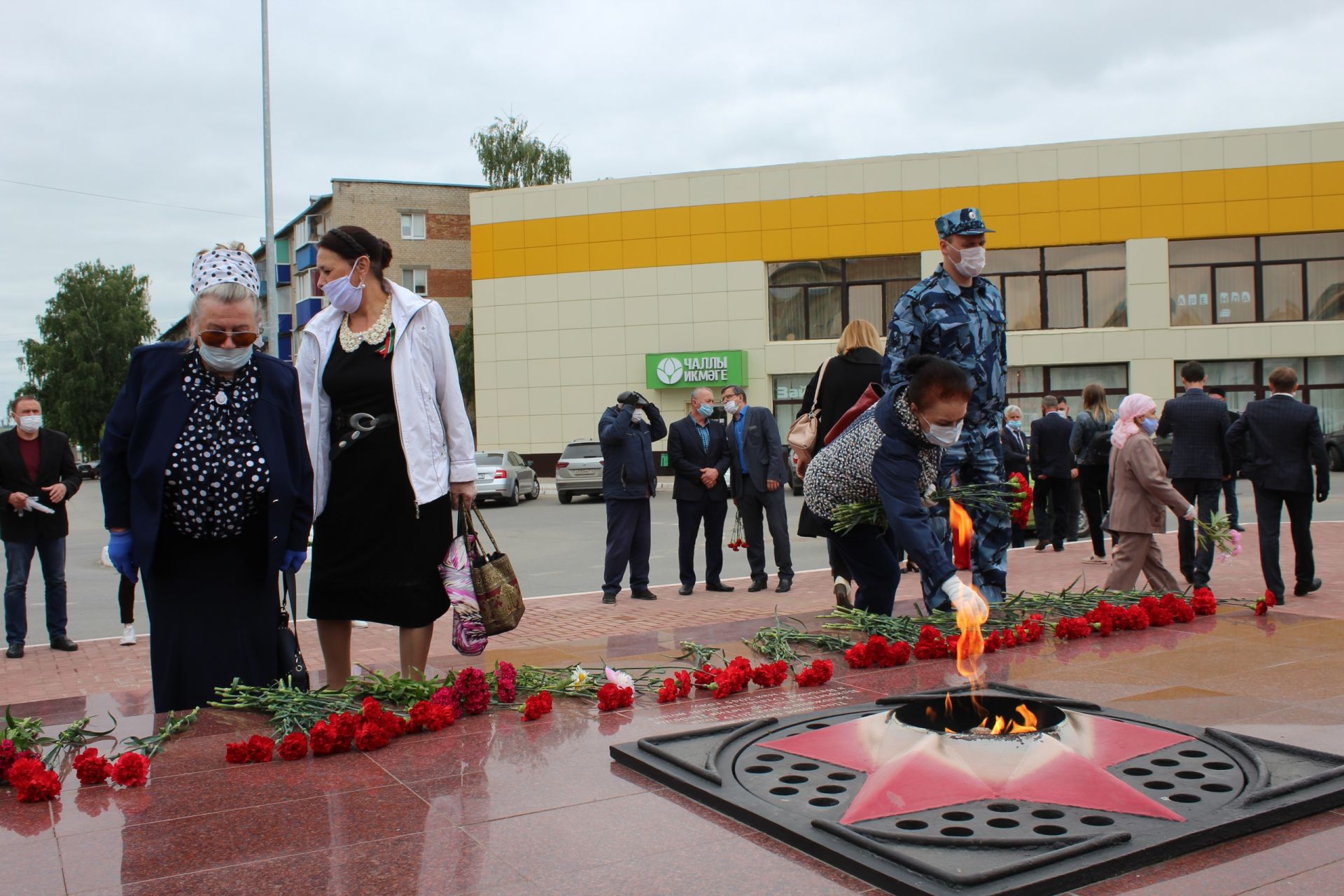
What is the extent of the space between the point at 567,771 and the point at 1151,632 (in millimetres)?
3403

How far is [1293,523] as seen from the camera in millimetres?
8820

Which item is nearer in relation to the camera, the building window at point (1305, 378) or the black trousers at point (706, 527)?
the black trousers at point (706, 527)

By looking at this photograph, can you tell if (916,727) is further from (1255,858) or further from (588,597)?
(588,597)

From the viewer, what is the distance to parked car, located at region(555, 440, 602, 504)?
2652cm

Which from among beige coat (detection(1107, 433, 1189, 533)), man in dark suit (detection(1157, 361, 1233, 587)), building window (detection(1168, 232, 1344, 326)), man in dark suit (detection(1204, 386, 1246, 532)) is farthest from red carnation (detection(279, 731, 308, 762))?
building window (detection(1168, 232, 1344, 326))

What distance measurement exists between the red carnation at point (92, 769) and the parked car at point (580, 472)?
22.8 m

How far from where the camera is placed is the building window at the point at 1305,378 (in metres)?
31.5

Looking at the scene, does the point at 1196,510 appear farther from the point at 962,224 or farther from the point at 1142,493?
the point at 962,224

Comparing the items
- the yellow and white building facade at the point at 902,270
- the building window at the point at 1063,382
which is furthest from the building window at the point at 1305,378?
the building window at the point at 1063,382

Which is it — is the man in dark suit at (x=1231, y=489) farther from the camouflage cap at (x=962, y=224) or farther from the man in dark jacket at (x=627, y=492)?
the man in dark jacket at (x=627, y=492)

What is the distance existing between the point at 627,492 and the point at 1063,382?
2470 centimetres

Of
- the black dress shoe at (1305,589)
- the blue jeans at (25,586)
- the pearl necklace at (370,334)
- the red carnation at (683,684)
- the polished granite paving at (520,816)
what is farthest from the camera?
the black dress shoe at (1305,589)

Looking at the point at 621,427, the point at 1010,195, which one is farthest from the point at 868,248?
the point at 621,427

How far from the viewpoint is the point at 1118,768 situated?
10.6 feet
